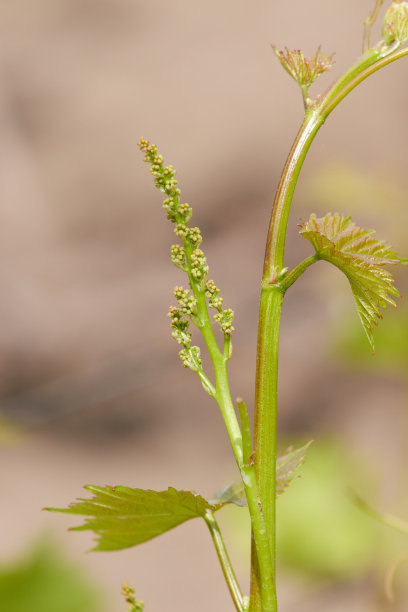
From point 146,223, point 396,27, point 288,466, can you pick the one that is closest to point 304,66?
point 396,27

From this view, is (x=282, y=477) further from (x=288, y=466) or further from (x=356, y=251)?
(x=356, y=251)

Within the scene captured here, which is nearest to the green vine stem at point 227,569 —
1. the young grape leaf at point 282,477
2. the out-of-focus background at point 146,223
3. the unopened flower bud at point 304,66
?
the young grape leaf at point 282,477

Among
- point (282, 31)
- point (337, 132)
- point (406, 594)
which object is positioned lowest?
point (406, 594)

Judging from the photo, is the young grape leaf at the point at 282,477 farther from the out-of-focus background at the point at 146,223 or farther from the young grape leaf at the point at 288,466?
the out-of-focus background at the point at 146,223

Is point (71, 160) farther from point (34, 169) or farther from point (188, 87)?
point (188, 87)

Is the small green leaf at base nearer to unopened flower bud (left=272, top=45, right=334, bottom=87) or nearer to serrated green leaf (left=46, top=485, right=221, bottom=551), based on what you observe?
serrated green leaf (left=46, top=485, right=221, bottom=551)

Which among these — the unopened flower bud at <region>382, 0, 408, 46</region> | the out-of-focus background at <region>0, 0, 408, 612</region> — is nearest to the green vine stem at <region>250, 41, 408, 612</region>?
the unopened flower bud at <region>382, 0, 408, 46</region>

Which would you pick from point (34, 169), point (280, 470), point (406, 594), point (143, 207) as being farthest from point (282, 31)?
point (280, 470)
